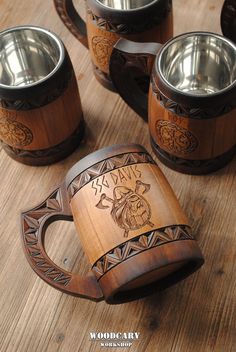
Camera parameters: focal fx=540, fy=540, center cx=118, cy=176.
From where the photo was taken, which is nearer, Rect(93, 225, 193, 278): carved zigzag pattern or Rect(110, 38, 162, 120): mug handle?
Rect(93, 225, 193, 278): carved zigzag pattern

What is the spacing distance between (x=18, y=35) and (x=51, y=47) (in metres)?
0.05

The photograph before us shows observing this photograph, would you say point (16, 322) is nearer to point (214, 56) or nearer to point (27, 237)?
point (27, 237)

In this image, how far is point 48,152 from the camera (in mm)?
800

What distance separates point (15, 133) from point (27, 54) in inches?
6.0

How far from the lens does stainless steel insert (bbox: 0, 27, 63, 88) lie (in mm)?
788

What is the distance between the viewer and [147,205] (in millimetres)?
612

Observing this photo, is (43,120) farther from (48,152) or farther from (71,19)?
(71,19)

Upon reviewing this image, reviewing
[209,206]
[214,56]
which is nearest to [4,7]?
[214,56]

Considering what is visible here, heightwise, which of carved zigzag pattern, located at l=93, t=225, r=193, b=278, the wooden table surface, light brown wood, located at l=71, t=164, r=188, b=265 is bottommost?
the wooden table surface

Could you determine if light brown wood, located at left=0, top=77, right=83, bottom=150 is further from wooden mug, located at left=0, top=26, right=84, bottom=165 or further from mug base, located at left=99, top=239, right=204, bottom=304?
mug base, located at left=99, top=239, right=204, bottom=304

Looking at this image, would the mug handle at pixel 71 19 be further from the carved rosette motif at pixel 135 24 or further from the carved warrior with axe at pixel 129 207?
the carved warrior with axe at pixel 129 207

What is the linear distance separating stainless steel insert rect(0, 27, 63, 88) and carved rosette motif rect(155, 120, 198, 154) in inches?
6.9

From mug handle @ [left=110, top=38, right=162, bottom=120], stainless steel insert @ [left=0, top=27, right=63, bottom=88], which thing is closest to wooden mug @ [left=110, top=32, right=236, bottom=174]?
mug handle @ [left=110, top=38, right=162, bottom=120]

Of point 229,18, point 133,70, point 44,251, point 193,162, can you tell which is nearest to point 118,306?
point 44,251
